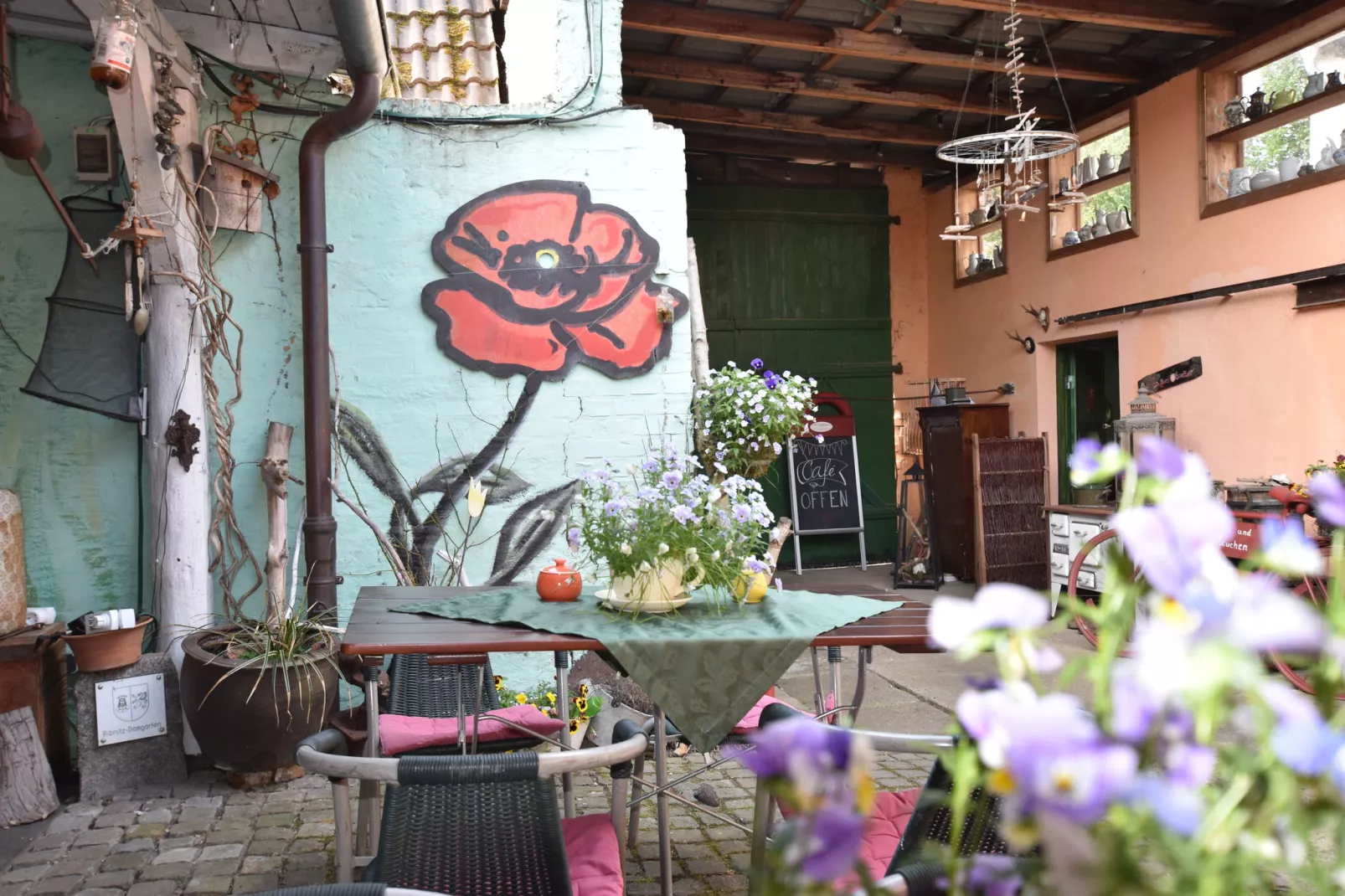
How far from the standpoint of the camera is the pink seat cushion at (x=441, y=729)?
292 centimetres

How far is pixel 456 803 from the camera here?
5.34ft

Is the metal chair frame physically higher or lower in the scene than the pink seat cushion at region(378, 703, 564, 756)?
higher

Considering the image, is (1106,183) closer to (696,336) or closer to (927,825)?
(696,336)

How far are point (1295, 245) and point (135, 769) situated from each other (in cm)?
667

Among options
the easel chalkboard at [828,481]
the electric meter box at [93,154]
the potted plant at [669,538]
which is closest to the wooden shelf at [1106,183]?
the easel chalkboard at [828,481]

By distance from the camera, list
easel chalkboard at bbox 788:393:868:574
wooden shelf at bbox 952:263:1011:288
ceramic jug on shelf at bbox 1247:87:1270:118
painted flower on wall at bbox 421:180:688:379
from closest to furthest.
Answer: painted flower on wall at bbox 421:180:688:379 < ceramic jug on shelf at bbox 1247:87:1270:118 < wooden shelf at bbox 952:263:1011:288 < easel chalkboard at bbox 788:393:868:574

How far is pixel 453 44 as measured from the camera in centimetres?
567

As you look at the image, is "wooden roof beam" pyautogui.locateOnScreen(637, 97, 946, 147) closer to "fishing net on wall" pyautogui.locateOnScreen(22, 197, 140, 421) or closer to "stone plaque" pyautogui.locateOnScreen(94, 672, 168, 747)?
"fishing net on wall" pyautogui.locateOnScreen(22, 197, 140, 421)

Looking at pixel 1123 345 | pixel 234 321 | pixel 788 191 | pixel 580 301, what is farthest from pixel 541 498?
pixel 788 191

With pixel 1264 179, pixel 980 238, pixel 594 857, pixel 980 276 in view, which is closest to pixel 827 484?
→ pixel 980 276

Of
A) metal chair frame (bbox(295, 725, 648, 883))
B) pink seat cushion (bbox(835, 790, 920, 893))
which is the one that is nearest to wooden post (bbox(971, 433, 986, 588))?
pink seat cushion (bbox(835, 790, 920, 893))

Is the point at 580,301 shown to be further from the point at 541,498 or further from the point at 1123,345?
the point at 1123,345

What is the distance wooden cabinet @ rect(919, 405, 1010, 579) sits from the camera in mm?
8422

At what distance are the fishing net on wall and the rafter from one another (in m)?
4.02
